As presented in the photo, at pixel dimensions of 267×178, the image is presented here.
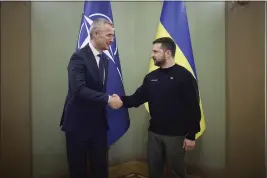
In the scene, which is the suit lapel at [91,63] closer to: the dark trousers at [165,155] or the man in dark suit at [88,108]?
the man in dark suit at [88,108]

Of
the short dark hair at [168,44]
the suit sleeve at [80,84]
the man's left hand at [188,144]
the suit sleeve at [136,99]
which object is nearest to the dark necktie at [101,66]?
the suit sleeve at [80,84]

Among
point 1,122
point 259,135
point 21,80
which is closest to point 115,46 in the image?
point 21,80

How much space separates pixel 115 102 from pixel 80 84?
30 centimetres

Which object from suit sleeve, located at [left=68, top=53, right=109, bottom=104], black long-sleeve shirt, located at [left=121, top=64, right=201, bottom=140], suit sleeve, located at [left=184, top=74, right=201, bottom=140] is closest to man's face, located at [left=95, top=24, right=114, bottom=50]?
suit sleeve, located at [left=68, top=53, right=109, bottom=104]

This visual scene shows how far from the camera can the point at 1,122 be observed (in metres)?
2.16

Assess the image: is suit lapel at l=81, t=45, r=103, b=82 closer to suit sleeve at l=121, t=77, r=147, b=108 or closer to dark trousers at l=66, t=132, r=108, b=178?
suit sleeve at l=121, t=77, r=147, b=108

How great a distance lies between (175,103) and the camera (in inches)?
80.7

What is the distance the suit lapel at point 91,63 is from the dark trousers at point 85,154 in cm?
44

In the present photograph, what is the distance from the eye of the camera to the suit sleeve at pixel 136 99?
86.1 inches

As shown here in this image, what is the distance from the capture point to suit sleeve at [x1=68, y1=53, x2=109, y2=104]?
2031 mm

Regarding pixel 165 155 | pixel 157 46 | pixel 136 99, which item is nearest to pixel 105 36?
pixel 157 46

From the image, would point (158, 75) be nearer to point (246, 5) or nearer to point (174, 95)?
point (174, 95)

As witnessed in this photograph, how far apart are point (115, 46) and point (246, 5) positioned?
107 cm

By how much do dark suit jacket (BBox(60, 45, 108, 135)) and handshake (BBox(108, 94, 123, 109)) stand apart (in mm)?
45
